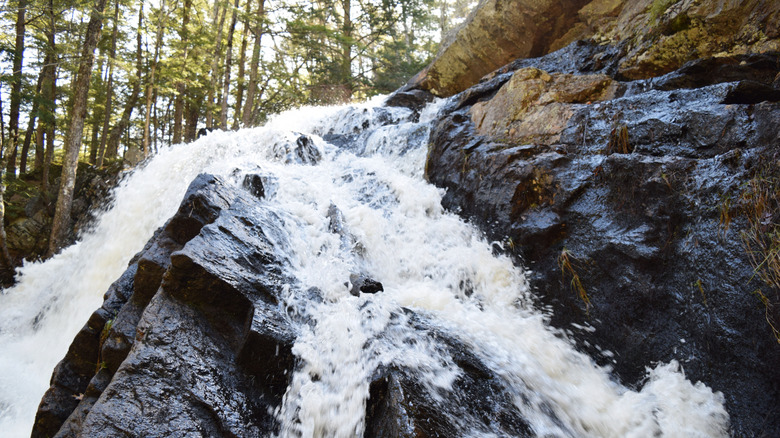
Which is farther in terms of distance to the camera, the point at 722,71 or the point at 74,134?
the point at 74,134

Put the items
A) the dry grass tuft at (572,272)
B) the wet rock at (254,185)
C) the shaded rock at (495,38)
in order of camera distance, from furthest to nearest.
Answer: the shaded rock at (495,38) → the wet rock at (254,185) → the dry grass tuft at (572,272)

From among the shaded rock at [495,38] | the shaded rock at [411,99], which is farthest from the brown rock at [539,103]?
the shaded rock at [411,99]

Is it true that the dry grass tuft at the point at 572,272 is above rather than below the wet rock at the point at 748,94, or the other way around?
below

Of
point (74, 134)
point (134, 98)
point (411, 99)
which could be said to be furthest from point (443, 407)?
point (134, 98)

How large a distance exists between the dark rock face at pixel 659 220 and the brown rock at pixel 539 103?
0.35 ft

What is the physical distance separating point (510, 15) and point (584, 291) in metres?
9.37

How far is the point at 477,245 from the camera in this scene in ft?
16.8

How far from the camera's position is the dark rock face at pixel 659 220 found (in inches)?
113

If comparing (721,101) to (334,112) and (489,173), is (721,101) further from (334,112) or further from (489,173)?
(334,112)

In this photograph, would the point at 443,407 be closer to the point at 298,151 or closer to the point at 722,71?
the point at 722,71

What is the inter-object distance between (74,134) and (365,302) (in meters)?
10.1

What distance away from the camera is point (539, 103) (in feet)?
19.0

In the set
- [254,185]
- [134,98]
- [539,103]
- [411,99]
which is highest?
[411,99]

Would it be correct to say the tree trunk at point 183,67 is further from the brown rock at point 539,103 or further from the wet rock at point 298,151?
the brown rock at point 539,103
